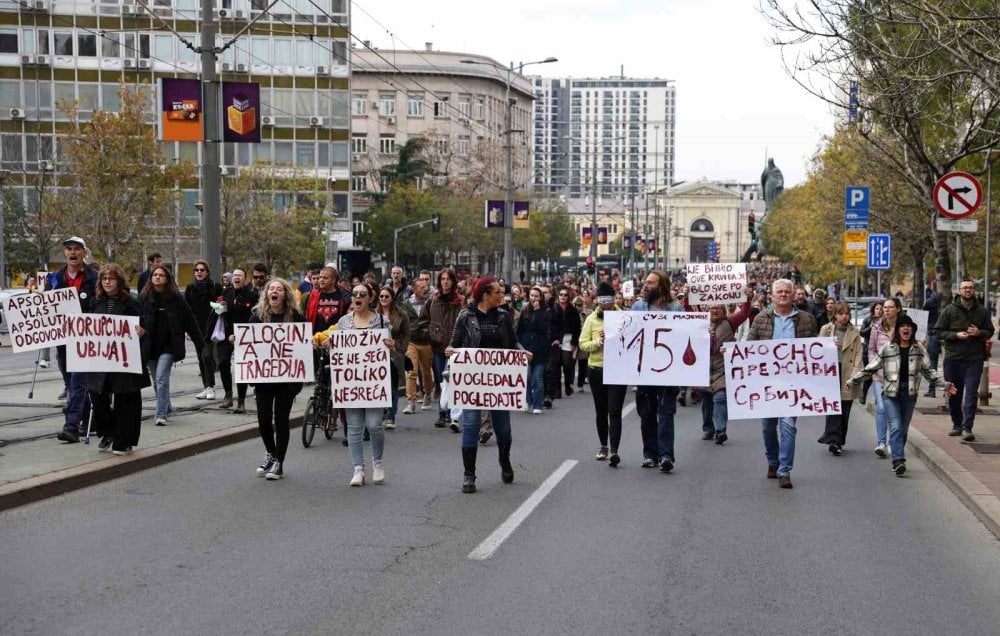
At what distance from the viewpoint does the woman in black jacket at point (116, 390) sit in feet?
37.5

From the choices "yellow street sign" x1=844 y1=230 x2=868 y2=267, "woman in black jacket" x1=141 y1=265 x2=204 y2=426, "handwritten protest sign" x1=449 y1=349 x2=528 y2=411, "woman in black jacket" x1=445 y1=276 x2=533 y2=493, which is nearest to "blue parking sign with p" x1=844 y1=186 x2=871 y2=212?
"yellow street sign" x1=844 y1=230 x2=868 y2=267

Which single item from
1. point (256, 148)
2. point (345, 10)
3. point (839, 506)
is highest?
point (345, 10)

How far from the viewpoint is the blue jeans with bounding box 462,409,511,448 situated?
418 inches

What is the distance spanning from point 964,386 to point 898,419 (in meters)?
3.25

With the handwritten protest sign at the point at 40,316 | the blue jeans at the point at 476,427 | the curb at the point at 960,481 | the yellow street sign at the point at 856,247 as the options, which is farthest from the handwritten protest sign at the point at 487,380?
the yellow street sign at the point at 856,247

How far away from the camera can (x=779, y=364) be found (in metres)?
11.4

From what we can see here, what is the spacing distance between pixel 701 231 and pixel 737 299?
601 feet

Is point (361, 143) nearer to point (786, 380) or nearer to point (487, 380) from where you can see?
point (786, 380)

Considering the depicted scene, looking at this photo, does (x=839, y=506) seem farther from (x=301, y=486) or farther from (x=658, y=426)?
(x=301, y=486)

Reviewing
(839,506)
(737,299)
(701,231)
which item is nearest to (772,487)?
(839,506)

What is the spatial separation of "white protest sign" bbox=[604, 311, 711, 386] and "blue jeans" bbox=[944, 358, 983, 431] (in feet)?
13.7

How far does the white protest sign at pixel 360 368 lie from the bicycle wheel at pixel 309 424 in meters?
2.39

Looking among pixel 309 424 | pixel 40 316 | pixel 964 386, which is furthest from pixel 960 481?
pixel 40 316

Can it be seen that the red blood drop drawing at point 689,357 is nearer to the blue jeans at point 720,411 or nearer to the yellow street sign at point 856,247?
the blue jeans at point 720,411
